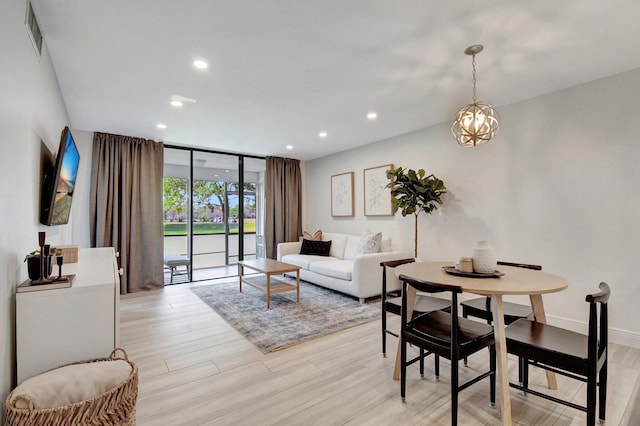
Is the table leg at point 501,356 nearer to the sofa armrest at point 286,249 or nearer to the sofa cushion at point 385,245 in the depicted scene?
the sofa cushion at point 385,245

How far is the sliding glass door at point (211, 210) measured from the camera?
5.56 m

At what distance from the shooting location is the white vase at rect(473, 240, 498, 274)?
6.69ft

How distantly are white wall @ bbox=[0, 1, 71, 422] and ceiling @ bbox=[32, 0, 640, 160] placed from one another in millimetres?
449

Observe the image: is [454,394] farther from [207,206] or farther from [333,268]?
[207,206]

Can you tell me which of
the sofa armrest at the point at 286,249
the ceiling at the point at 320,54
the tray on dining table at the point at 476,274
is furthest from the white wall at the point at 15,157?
the sofa armrest at the point at 286,249

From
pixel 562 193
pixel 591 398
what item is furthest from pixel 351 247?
pixel 591 398

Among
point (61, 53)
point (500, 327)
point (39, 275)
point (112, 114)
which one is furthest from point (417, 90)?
point (112, 114)

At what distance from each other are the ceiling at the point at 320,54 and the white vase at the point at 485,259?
1514 mm

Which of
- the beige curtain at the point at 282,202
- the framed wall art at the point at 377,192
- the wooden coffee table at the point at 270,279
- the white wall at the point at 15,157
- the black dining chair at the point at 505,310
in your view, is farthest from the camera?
the beige curtain at the point at 282,202

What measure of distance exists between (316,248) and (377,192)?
1517mm

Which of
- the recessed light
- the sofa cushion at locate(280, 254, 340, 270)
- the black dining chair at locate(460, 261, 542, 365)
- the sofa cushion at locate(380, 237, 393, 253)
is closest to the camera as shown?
the black dining chair at locate(460, 261, 542, 365)

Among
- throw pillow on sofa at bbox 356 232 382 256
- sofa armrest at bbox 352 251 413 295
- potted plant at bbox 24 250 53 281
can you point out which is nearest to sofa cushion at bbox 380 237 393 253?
throw pillow on sofa at bbox 356 232 382 256

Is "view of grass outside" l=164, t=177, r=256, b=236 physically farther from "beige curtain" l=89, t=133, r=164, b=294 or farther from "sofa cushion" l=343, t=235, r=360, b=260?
"sofa cushion" l=343, t=235, r=360, b=260

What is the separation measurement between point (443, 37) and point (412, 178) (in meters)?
2.05
